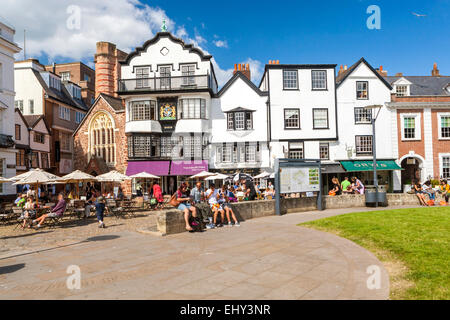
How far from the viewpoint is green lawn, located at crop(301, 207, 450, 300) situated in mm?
4797

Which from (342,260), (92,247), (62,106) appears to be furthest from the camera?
(62,106)

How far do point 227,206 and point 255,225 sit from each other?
1303 millimetres

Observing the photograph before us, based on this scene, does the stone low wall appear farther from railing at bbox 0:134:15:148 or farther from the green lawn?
railing at bbox 0:134:15:148

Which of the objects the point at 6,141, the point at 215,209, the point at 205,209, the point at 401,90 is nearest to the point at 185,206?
the point at 205,209

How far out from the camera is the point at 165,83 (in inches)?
1147

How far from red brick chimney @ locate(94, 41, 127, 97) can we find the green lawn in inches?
1375

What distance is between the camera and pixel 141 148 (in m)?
29.0

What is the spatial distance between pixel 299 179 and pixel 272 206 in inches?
83.7

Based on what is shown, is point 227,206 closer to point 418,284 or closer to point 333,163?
point 418,284

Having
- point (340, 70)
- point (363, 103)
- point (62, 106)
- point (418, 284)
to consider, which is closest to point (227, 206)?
point (418, 284)

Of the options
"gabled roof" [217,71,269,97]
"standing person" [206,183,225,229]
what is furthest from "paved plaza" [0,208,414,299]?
"gabled roof" [217,71,269,97]

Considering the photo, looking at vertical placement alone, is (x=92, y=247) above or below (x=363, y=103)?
below

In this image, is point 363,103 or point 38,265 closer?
point 38,265

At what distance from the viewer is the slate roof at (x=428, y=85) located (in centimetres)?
2992
